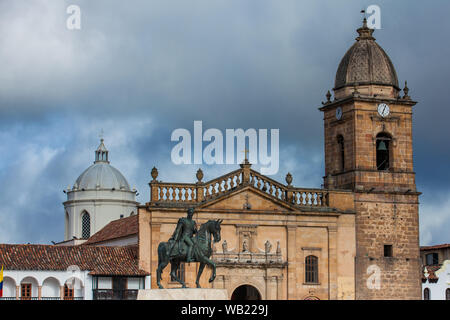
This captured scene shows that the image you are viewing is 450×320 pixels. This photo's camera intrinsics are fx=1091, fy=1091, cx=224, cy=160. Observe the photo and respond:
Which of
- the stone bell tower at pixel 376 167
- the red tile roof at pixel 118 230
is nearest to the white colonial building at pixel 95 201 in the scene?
the red tile roof at pixel 118 230

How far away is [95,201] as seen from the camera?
273 feet

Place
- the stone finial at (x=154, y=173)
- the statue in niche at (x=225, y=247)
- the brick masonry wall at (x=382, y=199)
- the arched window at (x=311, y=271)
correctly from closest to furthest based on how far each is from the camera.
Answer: the statue in niche at (x=225, y=247) < the stone finial at (x=154, y=173) < the arched window at (x=311, y=271) < the brick masonry wall at (x=382, y=199)

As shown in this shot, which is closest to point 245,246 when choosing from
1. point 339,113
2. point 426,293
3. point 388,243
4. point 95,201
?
point 388,243

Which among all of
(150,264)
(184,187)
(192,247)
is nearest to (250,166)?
(184,187)

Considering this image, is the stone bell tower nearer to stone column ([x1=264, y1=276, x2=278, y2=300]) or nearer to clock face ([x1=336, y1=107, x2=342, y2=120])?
clock face ([x1=336, y1=107, x2=342, y2=120])

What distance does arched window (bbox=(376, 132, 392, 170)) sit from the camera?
61.8 m

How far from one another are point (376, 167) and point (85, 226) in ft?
97.4

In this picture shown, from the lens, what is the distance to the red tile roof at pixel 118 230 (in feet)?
219

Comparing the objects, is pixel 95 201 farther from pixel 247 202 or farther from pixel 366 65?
pixel 366 65

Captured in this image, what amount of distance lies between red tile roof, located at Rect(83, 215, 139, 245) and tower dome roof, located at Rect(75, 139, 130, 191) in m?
8.11

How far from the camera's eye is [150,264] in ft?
188

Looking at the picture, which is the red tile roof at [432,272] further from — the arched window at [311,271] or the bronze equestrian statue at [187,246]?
the bronze equestrian statue at [187,246]

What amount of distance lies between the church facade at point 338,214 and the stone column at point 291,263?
0.05m

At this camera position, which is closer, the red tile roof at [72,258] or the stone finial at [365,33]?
the red tile roof at [72,258]
